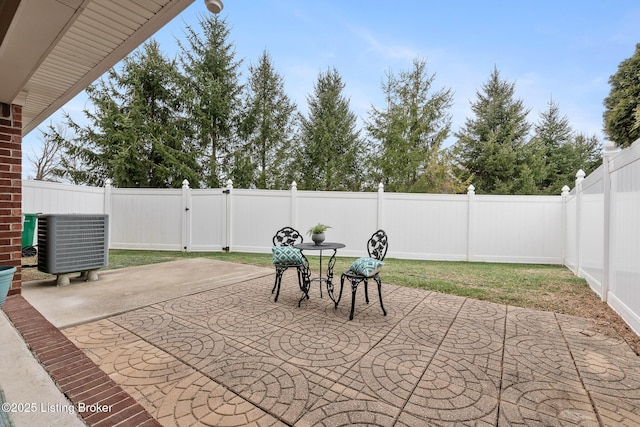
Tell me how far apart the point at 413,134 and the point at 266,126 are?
6517 millimetres

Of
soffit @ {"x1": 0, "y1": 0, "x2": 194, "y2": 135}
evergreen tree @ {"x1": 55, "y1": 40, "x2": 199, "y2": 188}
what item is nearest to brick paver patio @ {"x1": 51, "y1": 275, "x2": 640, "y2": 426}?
soffit @ {"x1": 0, "y1": 0, "x2": 194, "y2": 135}

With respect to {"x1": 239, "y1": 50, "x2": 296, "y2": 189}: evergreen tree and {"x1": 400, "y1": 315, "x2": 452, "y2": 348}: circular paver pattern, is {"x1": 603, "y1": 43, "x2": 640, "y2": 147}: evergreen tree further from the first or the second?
{"x1": 239, "y1": 50, "x2": 296, "y2": 189}: evergreen tree

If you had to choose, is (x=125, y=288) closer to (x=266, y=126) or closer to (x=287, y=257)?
(x=287, y=257)

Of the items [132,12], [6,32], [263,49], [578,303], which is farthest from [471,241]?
[263,49]

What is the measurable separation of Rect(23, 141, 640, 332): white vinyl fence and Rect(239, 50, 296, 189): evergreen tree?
4950 millimetres

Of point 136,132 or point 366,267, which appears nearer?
point 366,267

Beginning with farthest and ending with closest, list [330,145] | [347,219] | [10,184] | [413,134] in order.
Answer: [330,145], [413,134], [347,219], [10,184]

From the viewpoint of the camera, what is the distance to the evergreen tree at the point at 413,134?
39.4 ft

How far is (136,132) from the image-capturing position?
37.9 ft

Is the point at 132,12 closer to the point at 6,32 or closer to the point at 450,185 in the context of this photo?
the point at 6,32

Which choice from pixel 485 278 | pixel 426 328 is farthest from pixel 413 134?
pixel 426 328

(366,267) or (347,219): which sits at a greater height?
(347,219)

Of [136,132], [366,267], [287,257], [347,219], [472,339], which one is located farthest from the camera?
[136,132]

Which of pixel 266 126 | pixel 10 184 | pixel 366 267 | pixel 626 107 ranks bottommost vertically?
pixel 366 267
